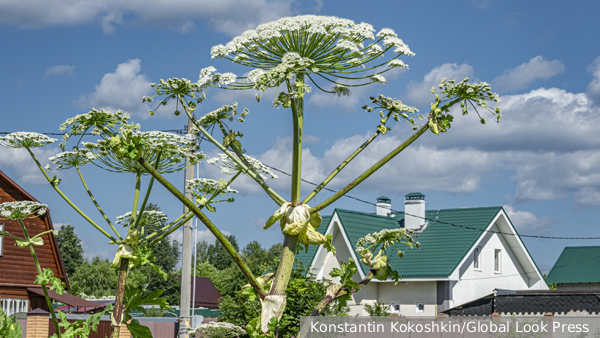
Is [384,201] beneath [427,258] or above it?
above

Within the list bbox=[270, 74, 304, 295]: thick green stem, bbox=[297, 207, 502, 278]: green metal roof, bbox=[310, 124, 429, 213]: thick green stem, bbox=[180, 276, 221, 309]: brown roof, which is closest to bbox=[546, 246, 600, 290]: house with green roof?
bbox=[297, 207, 502, 278]: green metal roof

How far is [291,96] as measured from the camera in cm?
436

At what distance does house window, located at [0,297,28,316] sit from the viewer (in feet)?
77.9

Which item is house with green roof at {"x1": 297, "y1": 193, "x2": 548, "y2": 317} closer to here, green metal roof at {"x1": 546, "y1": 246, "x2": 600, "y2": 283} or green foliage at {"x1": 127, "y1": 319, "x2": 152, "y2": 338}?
green metal roof at {"x1": 546, "y1": 246, "x2": 600, "y2": 283}

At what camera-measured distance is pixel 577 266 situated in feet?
157

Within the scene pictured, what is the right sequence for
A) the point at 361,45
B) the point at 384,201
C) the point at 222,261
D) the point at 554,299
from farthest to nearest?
the point at 222,261
the point at 384,201
the point at 554,299
the point at 361,45

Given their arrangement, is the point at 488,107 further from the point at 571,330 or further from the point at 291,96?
the point at 571,330

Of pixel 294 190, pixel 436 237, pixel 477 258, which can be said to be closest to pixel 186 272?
pixel 294 190

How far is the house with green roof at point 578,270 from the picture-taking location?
4647 cm

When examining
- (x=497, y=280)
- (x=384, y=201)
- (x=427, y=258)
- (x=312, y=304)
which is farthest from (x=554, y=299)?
(x=384, y=201)

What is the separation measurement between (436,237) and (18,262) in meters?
17.9

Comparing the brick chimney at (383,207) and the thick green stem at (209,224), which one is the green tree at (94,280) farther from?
the thick green stem at (209,224)

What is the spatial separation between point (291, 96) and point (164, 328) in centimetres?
2129

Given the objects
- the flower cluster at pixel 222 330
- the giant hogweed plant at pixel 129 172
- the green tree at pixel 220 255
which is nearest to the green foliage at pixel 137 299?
the giant hogweed plant at pixel 129 172
